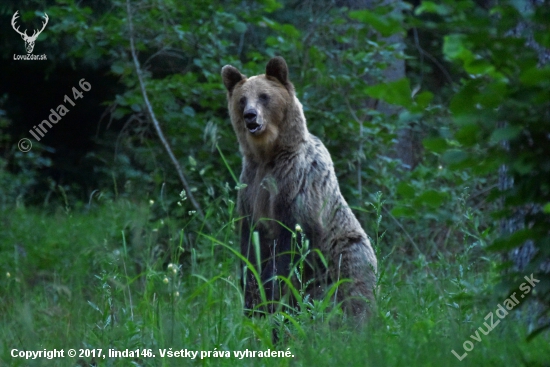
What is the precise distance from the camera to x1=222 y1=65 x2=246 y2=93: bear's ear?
6461 millimetres

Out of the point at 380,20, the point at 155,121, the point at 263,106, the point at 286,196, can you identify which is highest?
the point at 380,20

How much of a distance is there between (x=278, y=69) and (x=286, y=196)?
1313 mm

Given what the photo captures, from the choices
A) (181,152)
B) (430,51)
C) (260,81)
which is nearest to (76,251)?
(181,152)

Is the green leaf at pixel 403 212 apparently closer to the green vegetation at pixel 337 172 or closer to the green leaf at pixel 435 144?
the green vegetation at pixel 337 172

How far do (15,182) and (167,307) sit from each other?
7854 millimetres

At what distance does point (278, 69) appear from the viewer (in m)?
6.42

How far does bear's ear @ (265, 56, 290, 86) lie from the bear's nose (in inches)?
23.0

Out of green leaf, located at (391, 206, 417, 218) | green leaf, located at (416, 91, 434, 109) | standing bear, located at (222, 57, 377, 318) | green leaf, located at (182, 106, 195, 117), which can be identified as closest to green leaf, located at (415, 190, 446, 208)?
green leaf, located at (391, 206, 417, 218)

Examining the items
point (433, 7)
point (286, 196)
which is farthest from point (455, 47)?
point (286, 196)

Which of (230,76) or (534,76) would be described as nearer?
(534,76)

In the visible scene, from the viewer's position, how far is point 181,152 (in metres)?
8.28

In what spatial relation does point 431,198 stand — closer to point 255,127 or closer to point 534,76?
point 534,76

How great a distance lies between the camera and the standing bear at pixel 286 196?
5770mm

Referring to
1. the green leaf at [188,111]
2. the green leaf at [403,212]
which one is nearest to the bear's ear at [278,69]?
the green leaf at [188,111]
